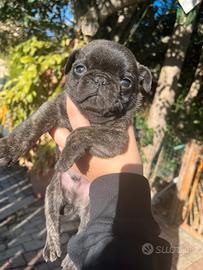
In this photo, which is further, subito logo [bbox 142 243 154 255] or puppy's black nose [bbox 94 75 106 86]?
puppy's black nose [bbox 94 75 106 86]

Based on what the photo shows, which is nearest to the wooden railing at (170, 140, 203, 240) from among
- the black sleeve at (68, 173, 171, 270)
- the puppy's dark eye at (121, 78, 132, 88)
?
the puppy's dark eye at (121, 78, 132, 88)

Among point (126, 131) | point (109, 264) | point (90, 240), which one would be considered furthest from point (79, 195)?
point (109, 264)

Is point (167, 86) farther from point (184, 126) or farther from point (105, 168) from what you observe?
point (105, 168)

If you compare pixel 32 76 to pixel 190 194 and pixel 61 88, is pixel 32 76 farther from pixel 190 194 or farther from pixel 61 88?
pixel 190 194

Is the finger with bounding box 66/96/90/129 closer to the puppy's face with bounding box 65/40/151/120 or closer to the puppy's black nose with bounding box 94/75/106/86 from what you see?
the puppy's face with bounding box 65/40/151/120

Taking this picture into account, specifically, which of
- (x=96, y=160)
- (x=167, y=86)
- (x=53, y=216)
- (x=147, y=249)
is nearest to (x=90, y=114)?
(x=96, y=160)

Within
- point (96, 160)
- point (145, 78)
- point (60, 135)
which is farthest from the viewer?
point (145, 78)

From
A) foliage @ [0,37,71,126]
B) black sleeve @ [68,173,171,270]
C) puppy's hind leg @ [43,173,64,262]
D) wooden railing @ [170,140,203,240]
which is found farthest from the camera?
wooden railing @ [170,140,203,240]
